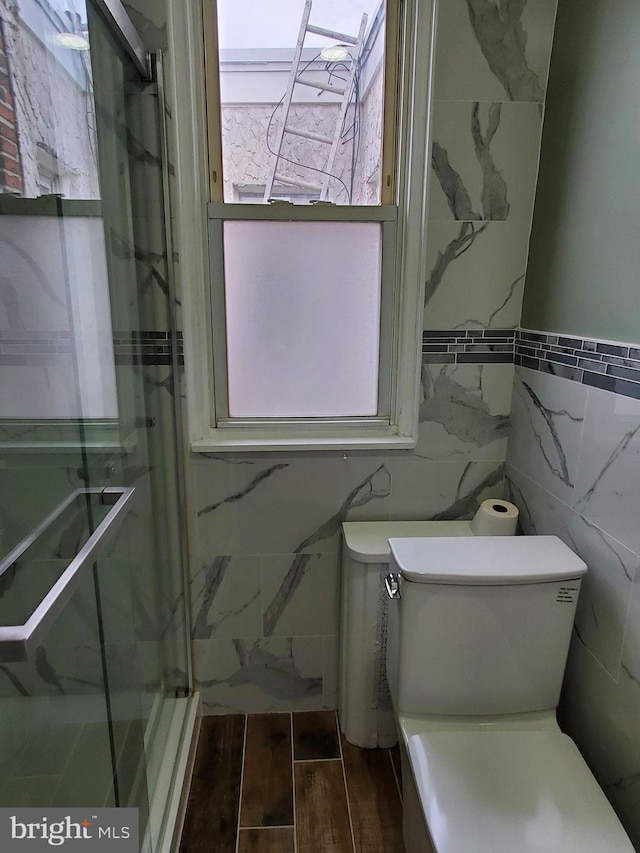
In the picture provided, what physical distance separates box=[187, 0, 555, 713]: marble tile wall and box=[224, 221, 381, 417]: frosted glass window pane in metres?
0.19

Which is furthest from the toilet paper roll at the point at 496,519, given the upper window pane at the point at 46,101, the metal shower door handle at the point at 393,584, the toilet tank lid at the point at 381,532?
the upper window pane at the point at 46,101

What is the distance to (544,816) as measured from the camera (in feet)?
3.21

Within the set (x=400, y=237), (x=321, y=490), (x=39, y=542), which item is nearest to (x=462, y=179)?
(x=400, y=237)

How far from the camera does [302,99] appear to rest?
151cm

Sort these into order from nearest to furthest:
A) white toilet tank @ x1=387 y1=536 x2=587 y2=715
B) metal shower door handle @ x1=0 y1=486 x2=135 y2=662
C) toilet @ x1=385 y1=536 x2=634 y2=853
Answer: metal shower door handle @ x1=0 y1=486 x2=135 y2=662
toilet @ x1=385 y1=536 x2=634 y2=853
white toilet tank @ x1=387 y1=536 x2=587 y2=715

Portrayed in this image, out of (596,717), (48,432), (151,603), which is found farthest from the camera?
(151,603)

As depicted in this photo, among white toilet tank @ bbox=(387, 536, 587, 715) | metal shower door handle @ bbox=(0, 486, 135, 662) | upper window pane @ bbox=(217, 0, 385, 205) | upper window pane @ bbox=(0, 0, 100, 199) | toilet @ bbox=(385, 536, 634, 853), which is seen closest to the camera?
metal shower door handle @ bbox=(0, 486, 135, 662)

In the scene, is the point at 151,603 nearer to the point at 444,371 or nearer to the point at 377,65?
the point at 444,371

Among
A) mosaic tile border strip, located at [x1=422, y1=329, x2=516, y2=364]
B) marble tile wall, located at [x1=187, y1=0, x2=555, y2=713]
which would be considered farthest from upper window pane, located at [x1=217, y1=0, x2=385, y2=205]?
mosaic tile border strip, located at [x1=422, y1=329, x2=516, y2=364]

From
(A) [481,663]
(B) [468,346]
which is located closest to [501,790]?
(A) [481,663]

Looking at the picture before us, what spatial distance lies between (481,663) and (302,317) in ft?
3.51

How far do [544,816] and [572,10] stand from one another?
1809 millimetres

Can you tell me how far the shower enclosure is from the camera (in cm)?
99

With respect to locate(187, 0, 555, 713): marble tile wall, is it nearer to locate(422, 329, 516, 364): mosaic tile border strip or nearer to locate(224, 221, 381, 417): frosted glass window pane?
locate(422, 329, 516, 364): mosaic tile border strip
